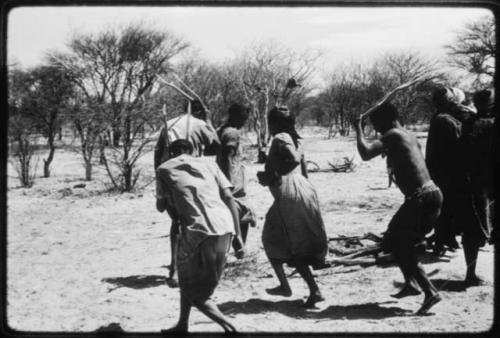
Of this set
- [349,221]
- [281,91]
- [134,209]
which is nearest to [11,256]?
[134,209]

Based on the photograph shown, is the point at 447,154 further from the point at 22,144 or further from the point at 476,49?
the point at 476,49

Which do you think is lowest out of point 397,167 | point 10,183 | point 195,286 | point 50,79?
point 10,183

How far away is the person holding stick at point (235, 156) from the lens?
522 centimetres

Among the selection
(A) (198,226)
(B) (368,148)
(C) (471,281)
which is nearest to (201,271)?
(A) (198,226)

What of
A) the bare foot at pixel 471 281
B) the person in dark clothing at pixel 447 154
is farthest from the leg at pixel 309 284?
the person in dark clothing at pixel 447 154

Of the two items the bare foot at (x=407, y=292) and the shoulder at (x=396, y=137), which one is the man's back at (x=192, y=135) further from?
the bare foot at (x=407, y=292)

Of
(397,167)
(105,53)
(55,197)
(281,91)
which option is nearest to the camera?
(397,167)

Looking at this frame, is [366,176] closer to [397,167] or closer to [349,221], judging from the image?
[349,221]

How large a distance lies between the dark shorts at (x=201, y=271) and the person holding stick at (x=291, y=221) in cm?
96

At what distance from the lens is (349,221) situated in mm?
8070

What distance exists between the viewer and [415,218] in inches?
161

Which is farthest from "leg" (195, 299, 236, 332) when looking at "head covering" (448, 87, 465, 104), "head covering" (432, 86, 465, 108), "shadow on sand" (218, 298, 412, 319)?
"head covering" (448, 87, 465, 104)

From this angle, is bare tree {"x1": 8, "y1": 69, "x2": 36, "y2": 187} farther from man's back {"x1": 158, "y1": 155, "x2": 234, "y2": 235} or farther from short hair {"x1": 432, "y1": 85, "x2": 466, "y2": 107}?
short hair {"x1": 432, "y1": 85, "x2": 466, "y2": 107}

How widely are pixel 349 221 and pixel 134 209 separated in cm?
401
